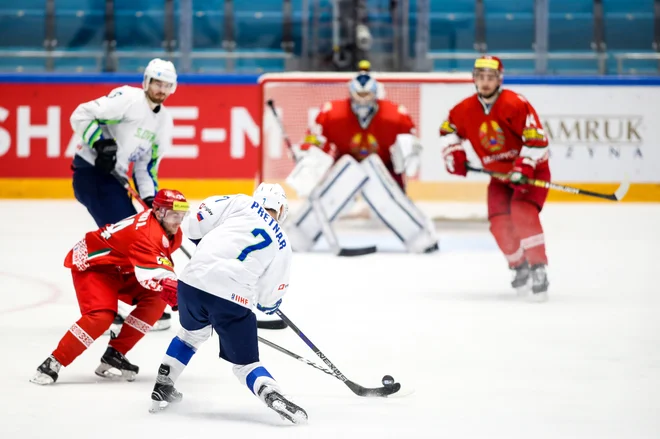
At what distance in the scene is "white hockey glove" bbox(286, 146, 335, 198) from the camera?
7.65 m

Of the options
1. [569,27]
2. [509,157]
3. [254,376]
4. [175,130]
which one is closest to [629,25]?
[569,27]

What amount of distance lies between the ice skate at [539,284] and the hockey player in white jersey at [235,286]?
2.55 meters

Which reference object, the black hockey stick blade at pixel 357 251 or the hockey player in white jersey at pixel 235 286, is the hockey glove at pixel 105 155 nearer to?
the hockey player in white jersey at pixel 235 286

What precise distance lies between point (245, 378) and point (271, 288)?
0.27 metres

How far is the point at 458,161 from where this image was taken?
6008mm

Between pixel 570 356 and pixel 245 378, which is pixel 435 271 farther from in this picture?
pixel 245 378

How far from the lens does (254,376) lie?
10.6 ft

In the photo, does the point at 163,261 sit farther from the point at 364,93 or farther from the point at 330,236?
the point at 364,93

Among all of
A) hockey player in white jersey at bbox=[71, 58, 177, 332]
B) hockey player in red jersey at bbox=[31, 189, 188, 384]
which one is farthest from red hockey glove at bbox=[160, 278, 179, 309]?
hockey player in white jersey at bbox=[71, 58, 177, 332]

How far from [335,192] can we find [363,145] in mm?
454

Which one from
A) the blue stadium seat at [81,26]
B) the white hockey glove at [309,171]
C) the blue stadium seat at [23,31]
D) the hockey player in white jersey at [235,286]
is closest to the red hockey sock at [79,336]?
the hockey player in white jersey at [235,286]

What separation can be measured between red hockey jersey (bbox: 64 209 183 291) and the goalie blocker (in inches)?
153

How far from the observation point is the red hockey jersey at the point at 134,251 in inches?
138

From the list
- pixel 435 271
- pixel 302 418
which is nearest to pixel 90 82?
pixel 435 271
